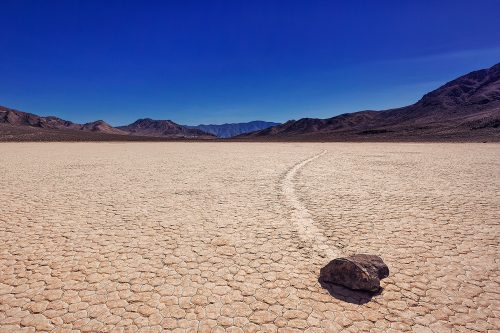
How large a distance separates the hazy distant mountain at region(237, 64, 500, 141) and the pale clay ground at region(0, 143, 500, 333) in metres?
48.8

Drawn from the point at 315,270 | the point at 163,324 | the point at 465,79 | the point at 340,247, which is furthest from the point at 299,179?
the point at 465,79

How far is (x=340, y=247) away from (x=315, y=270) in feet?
2.84

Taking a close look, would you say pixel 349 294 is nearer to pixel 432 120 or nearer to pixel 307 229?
pixel 307 229

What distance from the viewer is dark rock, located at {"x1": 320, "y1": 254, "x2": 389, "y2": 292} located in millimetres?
3271

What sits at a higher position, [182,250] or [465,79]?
[465,79]

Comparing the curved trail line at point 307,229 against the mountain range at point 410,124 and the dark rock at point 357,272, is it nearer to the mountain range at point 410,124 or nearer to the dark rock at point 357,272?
the dark rock at point 357,272

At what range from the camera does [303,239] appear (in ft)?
15.8

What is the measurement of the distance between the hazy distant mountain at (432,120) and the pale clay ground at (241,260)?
48.8 metres

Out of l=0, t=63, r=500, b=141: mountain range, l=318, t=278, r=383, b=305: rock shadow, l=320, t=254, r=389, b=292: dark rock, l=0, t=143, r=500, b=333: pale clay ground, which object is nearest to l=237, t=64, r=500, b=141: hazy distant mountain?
l=0, t=63, r=500, b=141: mountain range

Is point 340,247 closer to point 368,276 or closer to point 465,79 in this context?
point 368,276

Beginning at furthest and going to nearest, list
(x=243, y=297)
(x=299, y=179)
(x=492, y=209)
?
(x=299, y=179) → (x=492, y=209) → (x=243, y=297)

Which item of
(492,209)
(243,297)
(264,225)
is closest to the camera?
(243,297)

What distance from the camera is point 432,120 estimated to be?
8038cm

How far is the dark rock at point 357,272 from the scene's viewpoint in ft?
10.7
